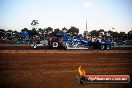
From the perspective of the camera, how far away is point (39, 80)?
323 inches

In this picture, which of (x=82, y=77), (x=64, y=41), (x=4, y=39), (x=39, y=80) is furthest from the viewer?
(x=4, y=39)

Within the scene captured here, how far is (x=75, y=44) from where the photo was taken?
2428 centimetres

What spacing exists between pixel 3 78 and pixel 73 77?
2.89 m

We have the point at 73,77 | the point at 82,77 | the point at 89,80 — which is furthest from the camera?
the point at 73,77

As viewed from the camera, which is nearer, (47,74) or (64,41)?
(47,74)

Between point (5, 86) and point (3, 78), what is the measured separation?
1253mm

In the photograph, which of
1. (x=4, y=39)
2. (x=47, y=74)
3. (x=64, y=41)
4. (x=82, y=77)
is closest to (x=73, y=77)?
(x=47, y=74)

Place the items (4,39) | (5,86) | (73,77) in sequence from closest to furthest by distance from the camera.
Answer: (5,86) < (73,77) < (4,39)

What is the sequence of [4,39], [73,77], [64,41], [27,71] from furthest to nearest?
[4,39] → [64,41] → [27,71] → [73,77]

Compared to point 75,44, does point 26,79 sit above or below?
below

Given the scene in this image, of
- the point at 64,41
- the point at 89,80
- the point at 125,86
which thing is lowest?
the point at 125,86

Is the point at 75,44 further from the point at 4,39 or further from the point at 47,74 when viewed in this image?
the point at 4,39

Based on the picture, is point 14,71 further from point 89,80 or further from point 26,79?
point 89,80

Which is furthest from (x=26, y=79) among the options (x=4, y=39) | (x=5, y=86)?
(x=4, y=39)
